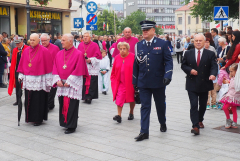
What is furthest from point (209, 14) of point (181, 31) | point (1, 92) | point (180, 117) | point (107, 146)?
point (181, 31)

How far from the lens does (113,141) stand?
21.6 ft

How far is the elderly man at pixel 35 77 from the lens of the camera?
318 inches

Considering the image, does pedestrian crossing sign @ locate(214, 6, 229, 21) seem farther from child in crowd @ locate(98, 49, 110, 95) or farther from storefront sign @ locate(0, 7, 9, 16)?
storefront sign @ locate(0, 7, 9, 16)

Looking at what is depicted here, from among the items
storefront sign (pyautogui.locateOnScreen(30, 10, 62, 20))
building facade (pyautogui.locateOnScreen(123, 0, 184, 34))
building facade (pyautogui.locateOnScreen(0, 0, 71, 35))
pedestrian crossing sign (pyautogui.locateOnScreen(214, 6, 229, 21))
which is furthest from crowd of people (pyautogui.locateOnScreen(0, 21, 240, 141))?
building facade (pyautogui.locateOnScreen(123, 0, 184, 34))

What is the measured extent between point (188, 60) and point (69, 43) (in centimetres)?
228

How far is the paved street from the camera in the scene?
18.7ft

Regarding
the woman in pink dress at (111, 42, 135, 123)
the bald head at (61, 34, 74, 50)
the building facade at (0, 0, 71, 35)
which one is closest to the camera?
the bald head at (61, 34, 74, 50)

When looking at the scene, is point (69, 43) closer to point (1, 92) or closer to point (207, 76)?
point (207, 76)

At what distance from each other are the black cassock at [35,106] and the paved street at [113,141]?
0.58ft

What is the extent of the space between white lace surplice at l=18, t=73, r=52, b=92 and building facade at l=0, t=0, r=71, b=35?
16.2 metres

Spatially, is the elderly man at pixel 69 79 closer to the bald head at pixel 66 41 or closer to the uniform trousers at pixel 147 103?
the bald head at pixel 66 41

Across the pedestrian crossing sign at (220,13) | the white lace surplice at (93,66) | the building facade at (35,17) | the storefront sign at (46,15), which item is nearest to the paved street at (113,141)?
the white lace surplice at (93,66)

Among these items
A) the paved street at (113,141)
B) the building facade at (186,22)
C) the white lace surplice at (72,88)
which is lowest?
the paved street at (113,141)

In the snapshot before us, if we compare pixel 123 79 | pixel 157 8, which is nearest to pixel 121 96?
pixel 123 79
